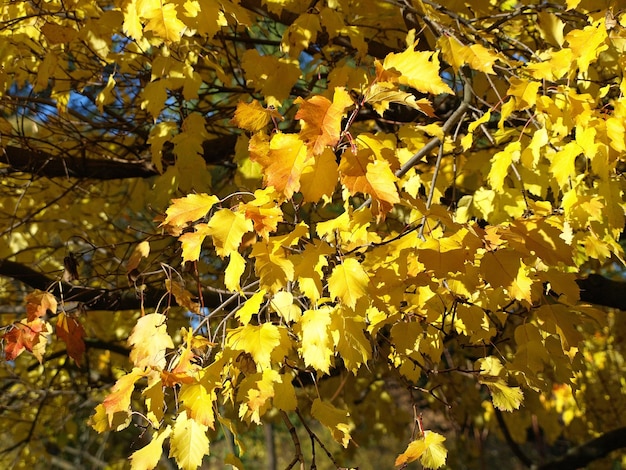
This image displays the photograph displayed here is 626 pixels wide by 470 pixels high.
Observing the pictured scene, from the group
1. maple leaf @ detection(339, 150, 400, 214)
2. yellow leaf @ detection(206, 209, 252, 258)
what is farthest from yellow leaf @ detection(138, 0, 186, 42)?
maple leaf @ detection(339, 150, 400, 214)

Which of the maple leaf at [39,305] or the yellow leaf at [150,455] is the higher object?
the yellow leaf at [150,455]

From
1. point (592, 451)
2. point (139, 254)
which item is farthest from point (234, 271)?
point (592, 451)

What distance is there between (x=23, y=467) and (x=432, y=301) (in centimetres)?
413

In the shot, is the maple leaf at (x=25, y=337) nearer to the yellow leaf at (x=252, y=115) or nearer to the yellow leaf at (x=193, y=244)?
the yellow leaf at (x=193, y=244)

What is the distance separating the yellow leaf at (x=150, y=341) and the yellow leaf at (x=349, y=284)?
59 centimetres

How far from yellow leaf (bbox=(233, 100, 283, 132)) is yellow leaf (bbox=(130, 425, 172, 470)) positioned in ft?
2.65

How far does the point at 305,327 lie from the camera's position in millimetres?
1468

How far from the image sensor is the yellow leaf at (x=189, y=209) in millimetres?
1566

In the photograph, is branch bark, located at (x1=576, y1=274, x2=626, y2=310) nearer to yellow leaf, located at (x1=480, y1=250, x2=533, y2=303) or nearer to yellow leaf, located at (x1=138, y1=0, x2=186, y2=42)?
yellow leaf, located at (x1=480, y1=250, x2=533, y2=303)

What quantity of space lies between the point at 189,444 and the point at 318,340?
1.27 ft

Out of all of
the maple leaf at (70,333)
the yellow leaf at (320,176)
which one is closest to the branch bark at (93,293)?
the maple leaf at (70,333)

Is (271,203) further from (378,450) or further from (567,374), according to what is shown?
(378,450)

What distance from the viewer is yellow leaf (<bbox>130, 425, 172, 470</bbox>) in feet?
4.85

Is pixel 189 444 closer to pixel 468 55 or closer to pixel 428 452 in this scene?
pixel 428 452
